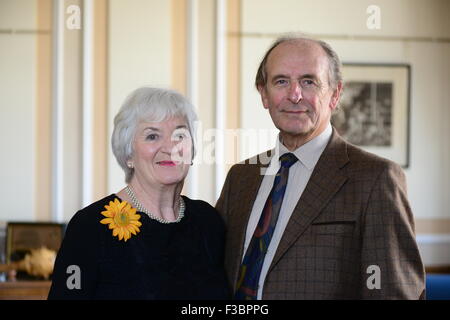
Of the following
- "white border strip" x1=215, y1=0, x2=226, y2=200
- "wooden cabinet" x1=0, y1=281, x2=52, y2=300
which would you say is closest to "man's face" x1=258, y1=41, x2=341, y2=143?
"wooden cabinet" x1=0, y1=281, x2=52, y2=300

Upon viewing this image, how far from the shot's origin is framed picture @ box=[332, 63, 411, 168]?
4363 mm

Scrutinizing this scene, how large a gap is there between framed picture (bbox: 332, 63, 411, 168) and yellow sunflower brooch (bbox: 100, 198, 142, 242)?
2.96 meters

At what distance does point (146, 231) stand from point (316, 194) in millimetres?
417

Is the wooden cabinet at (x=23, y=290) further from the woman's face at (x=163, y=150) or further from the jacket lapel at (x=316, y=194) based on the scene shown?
the jacket lapel at (x=316, y=194)

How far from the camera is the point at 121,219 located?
1533 millimetres

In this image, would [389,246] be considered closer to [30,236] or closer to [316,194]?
[316,194]

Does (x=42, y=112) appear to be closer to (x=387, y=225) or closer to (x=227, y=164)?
(x=227, y=164)

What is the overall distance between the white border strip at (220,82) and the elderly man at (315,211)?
234 centimetres

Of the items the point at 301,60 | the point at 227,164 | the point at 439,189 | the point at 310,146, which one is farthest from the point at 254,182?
the point at 439,189

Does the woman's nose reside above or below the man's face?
below

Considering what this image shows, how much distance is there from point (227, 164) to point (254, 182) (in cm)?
238

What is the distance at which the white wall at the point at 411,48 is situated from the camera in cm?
428

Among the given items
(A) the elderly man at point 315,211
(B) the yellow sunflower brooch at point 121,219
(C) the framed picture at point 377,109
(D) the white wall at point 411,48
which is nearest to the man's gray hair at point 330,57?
(A) the elderly man at point 315,211

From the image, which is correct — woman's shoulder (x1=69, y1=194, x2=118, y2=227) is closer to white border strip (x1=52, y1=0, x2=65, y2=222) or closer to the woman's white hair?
the woman's white hair
